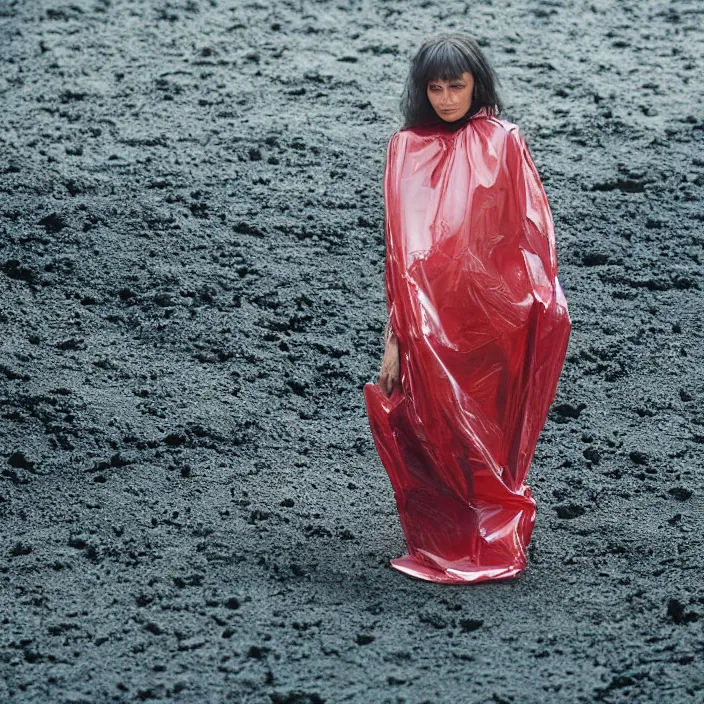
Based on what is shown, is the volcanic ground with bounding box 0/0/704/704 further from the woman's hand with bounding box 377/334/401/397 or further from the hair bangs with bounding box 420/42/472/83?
the hair bangs with bounding box 420/42/472/83

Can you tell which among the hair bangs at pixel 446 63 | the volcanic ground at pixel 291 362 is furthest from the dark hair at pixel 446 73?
the volcanic ground at pixel 291 362

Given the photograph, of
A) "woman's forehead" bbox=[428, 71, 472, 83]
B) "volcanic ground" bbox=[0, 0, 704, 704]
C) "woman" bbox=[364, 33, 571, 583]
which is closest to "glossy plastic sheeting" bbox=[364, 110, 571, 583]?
"woman" bbox=[364, 33, 571, 583]

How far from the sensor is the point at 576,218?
5.79 m

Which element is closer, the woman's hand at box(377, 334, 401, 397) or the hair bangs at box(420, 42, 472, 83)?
the hair bangs at box(420, 42, 472, 83)

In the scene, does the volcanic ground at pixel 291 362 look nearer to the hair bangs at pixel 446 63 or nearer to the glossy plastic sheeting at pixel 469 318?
the glossy plastic sheeting at pixel 469 318

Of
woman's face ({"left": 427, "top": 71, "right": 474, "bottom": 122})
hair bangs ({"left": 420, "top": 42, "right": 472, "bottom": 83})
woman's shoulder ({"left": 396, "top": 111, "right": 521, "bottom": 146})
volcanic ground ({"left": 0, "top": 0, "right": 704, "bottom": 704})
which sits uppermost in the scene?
hair bangs ({"left": 420, "top": 42, "right": 472, "bottom": 83})

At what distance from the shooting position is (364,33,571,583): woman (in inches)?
125

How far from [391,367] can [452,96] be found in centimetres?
81

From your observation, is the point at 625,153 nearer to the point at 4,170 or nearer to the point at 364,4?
the point at 364,4

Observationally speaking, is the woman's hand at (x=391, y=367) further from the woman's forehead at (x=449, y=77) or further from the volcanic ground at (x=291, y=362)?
the woman's forehead at (x=449, y=77)

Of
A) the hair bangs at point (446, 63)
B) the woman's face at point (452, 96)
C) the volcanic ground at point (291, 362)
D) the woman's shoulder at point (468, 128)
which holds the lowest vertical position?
the volcanic ground at point (291, 362)

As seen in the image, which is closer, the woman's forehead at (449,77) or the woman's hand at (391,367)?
the woman's forehead at (449,77)

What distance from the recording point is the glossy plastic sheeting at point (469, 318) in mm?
3168

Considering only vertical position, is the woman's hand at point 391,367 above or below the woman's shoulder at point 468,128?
below
